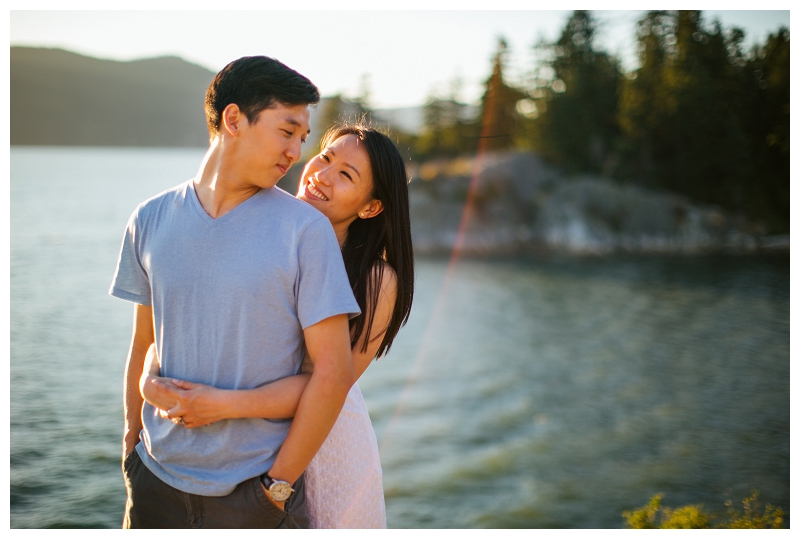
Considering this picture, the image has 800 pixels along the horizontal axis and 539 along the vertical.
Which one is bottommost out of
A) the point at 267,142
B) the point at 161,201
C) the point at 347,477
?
the point at 347,477

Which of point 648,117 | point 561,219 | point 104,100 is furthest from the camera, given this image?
point 648,117

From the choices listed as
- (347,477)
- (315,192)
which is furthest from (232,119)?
(347,477)

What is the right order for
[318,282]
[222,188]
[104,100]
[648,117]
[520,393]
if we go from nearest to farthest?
[318,282] → [222,188] → [520,393] → [104,100] → [648,117]

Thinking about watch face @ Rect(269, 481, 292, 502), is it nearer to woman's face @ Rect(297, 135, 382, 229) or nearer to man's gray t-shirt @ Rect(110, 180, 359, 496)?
man's gray t-shirt @ Rect(110, 180, 359, 496)

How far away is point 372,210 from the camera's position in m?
1.89

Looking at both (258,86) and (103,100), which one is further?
(103,100)

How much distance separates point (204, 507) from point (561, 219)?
88.4ft

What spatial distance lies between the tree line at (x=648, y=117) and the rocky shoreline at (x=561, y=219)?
117 cm

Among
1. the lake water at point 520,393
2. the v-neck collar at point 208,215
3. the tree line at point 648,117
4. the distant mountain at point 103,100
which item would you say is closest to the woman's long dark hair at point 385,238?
the v-neck collar at point 208,215

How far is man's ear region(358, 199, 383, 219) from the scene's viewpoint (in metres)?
1.87

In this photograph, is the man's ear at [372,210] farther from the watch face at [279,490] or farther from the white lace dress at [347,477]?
the watch face at [279,490]

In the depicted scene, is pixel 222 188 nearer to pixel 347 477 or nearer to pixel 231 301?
pixel 231 301

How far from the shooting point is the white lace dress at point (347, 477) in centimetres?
185

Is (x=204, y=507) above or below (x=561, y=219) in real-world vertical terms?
below
